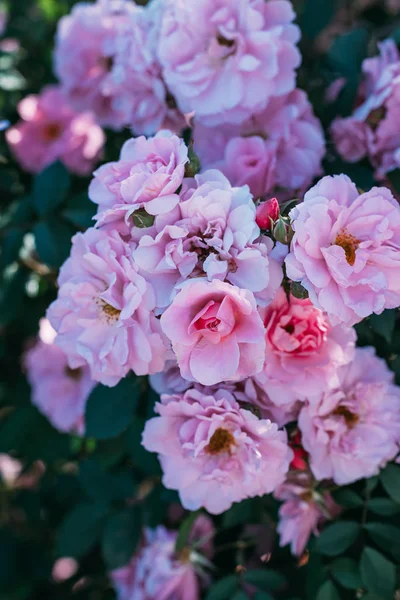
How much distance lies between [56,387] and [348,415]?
72cm

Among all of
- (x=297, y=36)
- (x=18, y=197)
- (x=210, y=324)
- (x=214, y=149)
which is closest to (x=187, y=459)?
(x=210, y=324)

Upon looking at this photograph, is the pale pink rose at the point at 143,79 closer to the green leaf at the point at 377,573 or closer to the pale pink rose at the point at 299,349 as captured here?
the pale pink rose at the point at 299,349

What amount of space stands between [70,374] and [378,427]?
80 centimetres

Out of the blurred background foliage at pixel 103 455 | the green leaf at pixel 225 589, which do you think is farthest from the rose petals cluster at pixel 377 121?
the green leaf at pixel 225 589

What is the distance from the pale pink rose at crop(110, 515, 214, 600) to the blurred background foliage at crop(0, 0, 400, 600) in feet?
0.11

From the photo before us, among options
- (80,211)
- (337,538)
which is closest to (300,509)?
(337,538)

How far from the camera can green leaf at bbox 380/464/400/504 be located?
3.11 ft

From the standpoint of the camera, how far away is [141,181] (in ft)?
2.53

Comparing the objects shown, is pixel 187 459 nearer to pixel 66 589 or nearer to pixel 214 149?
pixel 214 149

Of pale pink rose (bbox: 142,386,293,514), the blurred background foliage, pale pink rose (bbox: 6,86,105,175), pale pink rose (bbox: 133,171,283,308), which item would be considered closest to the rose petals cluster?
the blurred background foliage

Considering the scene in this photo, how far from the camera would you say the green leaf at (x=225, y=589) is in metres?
1.06

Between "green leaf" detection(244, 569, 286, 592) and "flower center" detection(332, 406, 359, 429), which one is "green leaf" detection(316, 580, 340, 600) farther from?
"flower center" detection(332, 406, 359, 429)

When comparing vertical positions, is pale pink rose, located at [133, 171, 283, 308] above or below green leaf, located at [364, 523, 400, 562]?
above

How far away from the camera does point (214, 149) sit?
3.49ft
